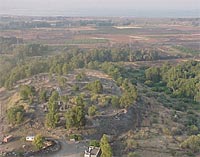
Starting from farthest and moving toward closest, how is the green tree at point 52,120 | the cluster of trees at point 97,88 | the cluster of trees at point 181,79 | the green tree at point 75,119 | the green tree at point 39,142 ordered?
the cluster of trees at point 181,79 → the cluster of trees at point 97,88 → the green tree at point 52,120 → the green tree at point 75,119 → the green tree at point 39,142

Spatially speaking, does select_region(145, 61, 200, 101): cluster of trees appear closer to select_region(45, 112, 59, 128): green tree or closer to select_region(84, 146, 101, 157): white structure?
select_region(45, 112, 59, 128): green tree

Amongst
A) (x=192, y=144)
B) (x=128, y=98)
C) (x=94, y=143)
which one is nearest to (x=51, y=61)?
(x=128, y=98)

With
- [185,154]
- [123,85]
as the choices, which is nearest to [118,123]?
[185,154]

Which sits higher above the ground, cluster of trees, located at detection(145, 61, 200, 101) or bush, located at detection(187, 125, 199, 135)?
cluster of trees, located at detection(145, 61, 200, 101)

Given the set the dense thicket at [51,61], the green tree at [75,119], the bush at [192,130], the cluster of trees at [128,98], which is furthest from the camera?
the dense thicket at [51,61]

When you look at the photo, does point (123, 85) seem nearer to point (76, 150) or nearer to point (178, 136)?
point (178, 136)

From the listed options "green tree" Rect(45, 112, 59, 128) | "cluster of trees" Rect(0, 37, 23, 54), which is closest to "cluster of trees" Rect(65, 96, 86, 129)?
"green tree" Rect(45, 112, 59, 128)

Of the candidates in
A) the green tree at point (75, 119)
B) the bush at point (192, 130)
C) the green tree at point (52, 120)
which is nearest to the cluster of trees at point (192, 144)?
the bush at point (192, 130)

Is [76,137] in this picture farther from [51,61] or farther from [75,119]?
[51,61]

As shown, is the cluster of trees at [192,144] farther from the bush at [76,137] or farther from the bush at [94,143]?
the bush at [76,137]
